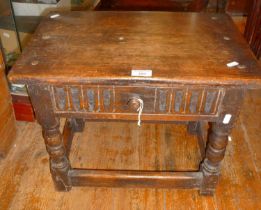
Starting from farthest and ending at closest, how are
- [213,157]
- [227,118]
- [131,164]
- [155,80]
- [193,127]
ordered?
[193,127] < [131,164] < [213,157] < [227,118] < [155,80]

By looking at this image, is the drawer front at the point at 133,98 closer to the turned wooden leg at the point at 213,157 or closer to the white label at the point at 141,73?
the white label at the point at 141,73

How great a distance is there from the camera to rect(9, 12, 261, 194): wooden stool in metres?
0.91

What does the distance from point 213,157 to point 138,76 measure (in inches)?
19.3

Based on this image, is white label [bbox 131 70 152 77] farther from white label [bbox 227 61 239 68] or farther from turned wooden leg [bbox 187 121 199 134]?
turned wooden leg [bbox 187 121 199 134]

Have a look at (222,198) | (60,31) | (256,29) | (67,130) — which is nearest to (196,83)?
(60,31)

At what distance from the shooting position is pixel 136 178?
1.24 metres

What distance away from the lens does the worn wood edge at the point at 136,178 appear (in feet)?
4.05

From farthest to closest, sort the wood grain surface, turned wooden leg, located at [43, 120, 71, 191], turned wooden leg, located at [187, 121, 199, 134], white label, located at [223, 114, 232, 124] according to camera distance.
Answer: turned wooden leg, located at [187, 121, 199, 134] → the wood grain surface → turned wooden leg, located at [43, 120, 71, 191] → white label, located at [223, 114, 232, 124]

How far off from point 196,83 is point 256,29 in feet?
4.56

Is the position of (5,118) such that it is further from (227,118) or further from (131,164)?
(227,118)

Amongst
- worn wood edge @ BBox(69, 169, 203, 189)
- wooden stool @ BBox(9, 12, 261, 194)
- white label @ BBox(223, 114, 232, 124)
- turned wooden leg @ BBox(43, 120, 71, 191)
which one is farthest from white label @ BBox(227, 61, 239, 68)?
turned wooden leg @ BBox(43, 120, 71, 191)

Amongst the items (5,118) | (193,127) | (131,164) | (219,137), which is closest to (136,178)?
(131,164)

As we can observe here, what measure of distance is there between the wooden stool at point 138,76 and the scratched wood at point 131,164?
12cm

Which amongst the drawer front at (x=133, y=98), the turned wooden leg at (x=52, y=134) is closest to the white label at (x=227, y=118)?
the drawer front at (x=133, y=98)
